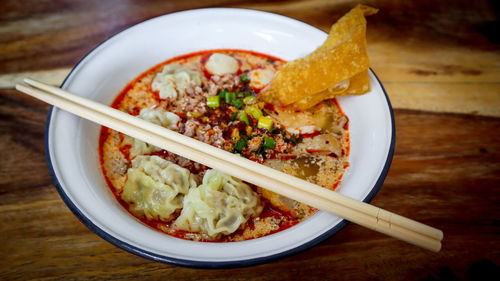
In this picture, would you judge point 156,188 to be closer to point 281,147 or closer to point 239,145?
point 239,145

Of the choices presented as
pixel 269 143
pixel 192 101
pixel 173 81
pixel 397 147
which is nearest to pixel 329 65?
pixel 269 143

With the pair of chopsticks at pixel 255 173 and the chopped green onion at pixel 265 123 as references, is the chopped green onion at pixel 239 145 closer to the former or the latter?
the chopped green onion at pixel 265 123

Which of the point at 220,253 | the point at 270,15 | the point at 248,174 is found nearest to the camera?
the point at 220,253

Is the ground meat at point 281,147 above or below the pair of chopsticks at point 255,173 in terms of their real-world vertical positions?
below

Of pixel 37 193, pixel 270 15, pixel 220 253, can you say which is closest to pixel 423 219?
pixel 220 253

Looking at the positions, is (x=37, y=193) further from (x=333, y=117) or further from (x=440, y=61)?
(x=440, y=61)

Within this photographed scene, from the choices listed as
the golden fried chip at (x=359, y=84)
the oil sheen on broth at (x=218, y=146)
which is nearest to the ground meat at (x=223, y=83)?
the oil sheen on broth at (x=218, y=146)
